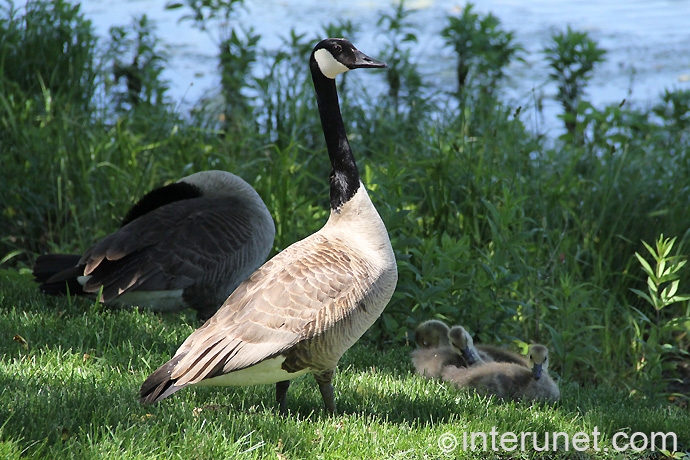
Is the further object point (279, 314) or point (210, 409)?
point (210, 409)

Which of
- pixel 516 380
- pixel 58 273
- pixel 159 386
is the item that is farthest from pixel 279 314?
pixel 58 273

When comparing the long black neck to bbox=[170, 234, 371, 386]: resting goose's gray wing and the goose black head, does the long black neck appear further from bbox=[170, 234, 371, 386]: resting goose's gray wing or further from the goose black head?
bbox=[170, 234, 371, 386]: resting goose's gray wing

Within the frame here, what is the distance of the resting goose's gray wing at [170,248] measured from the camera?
571 centimetres

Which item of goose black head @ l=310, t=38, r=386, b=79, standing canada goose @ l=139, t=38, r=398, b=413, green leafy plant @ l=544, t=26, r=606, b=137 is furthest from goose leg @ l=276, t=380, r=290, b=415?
green leafy plant @ l=544, t=26, r=606, b=137

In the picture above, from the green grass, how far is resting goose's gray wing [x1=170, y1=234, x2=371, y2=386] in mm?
309

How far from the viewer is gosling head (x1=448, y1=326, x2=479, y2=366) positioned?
521 cm

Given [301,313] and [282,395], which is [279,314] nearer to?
[301,313]

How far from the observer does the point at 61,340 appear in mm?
5062

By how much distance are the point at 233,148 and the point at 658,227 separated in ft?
13.0

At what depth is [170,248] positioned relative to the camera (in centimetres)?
589

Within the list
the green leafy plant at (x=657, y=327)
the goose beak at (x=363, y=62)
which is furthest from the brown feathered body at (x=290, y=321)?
the green leafy plant at (x=657, y=327)

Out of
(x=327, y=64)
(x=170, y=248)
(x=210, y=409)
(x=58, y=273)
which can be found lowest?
(x=210, y=409)

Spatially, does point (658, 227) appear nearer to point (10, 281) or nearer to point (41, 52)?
point (10, 281)

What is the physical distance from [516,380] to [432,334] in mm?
783
